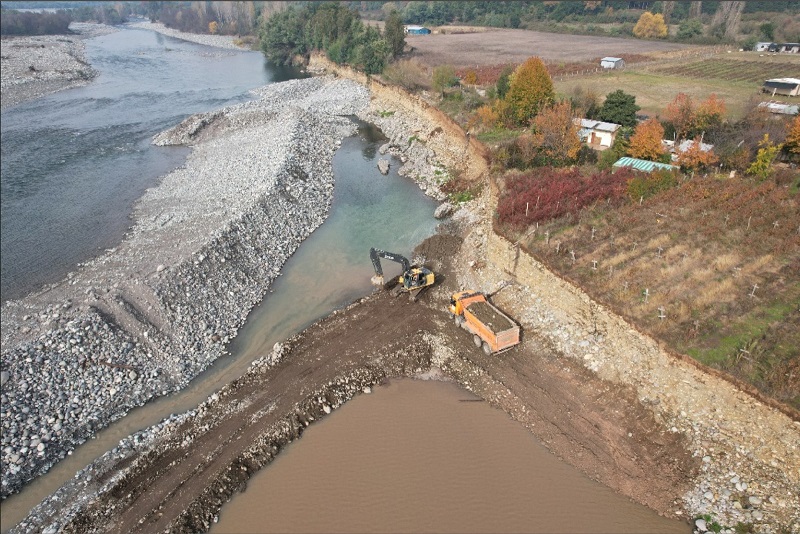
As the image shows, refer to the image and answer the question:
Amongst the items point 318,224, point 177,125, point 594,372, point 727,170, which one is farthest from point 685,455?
point 177,125

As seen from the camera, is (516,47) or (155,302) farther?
(516,47)

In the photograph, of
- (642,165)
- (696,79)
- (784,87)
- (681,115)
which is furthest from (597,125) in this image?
(696,79)

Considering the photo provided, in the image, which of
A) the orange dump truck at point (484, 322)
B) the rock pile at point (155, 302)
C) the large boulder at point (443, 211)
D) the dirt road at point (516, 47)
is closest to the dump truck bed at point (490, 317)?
the orange dump truck at point (484, 322)

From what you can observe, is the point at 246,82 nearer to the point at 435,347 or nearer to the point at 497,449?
the point at 435,347

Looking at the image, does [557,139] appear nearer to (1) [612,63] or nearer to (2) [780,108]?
(2) [780,108]

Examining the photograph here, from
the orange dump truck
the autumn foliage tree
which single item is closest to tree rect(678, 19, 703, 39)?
the autumn foliage tree

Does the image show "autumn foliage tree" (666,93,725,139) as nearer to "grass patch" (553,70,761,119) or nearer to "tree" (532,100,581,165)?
"grass patch" (553,70,761,119)
